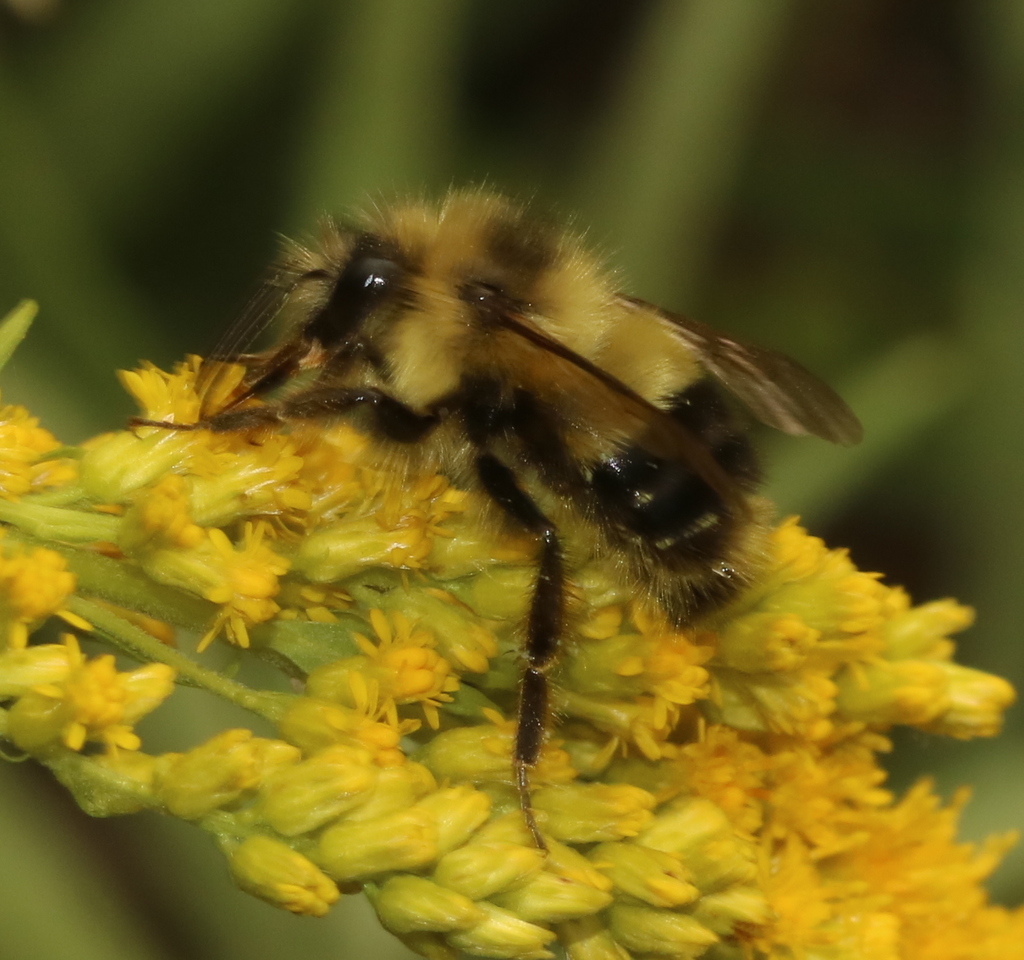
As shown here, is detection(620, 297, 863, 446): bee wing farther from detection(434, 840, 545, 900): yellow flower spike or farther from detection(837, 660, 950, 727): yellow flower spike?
detection(434, 840, 545, 900): yellow flower spike

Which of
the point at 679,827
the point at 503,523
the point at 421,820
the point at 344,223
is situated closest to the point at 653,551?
the point at 503,523

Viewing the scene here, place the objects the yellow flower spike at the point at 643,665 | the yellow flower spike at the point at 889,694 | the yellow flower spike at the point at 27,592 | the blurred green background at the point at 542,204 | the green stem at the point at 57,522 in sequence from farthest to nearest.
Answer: the blurred green background at the point at 542,204 < the yellow flower spike at the point at 889,694 < the yellow flower spike at the point at 643,665 < the green stem at the point at 57,522 < the yellow flower spike at the point at 27,592

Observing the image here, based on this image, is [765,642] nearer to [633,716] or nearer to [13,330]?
[633,716]

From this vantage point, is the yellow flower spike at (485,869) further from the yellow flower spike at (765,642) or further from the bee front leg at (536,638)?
the yellow flower spike at (765,642)

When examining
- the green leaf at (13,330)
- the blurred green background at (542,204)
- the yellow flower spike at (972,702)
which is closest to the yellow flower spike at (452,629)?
the green leaf at (13,330)

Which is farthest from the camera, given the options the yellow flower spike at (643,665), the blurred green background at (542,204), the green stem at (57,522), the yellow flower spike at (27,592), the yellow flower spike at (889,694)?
the blurred green background at (542,204)

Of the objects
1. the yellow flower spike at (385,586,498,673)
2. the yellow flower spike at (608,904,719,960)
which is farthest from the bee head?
the yellow flower spike at (608,904,719,960)

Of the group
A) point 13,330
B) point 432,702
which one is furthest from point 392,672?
point 13,330
